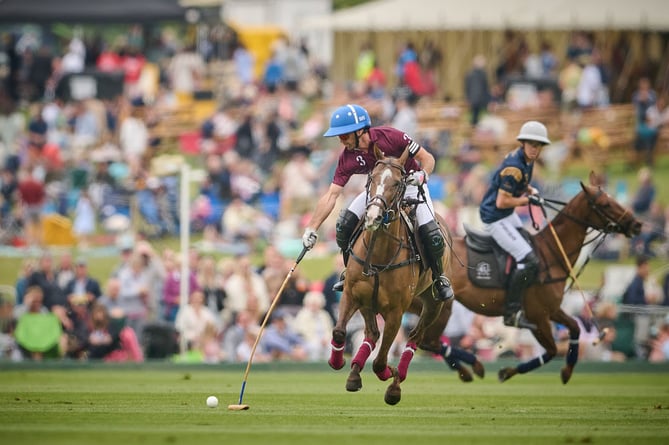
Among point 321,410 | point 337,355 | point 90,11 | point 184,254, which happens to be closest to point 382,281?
point 337,355

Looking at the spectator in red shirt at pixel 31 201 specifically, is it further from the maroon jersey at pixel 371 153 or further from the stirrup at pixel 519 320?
the maroon jersey at pixel 371 153

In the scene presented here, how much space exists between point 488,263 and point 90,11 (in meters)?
16.9

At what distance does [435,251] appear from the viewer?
13.1 metres

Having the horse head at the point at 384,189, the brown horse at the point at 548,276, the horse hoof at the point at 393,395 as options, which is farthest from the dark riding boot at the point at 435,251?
the brown horse at the point at 548,276

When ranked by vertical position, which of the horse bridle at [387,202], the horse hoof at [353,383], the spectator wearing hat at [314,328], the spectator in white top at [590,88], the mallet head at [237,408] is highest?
the horse bridle at [387,202]

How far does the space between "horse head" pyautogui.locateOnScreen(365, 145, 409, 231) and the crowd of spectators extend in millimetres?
4503

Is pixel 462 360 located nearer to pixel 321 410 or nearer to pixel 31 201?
pixel 321 410

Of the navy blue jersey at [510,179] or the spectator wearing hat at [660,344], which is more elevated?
the navy blue jersey at [510,179]

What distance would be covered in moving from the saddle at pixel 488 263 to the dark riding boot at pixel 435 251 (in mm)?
2732

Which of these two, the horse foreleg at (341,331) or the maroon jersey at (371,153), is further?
the maroon jersey at (371,153)

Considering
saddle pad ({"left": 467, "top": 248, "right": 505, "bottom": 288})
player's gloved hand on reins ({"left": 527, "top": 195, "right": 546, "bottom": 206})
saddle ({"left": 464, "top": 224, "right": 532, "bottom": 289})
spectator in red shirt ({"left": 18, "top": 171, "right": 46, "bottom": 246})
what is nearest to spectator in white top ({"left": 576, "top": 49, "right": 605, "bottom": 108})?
spectator in red shirt ({"left": 18, "top": 171, "right": 46, "bottom": 246})

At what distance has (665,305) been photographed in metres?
Result: 21.9

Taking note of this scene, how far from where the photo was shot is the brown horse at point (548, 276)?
15914mm

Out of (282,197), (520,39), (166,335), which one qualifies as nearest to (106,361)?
(166,335)
